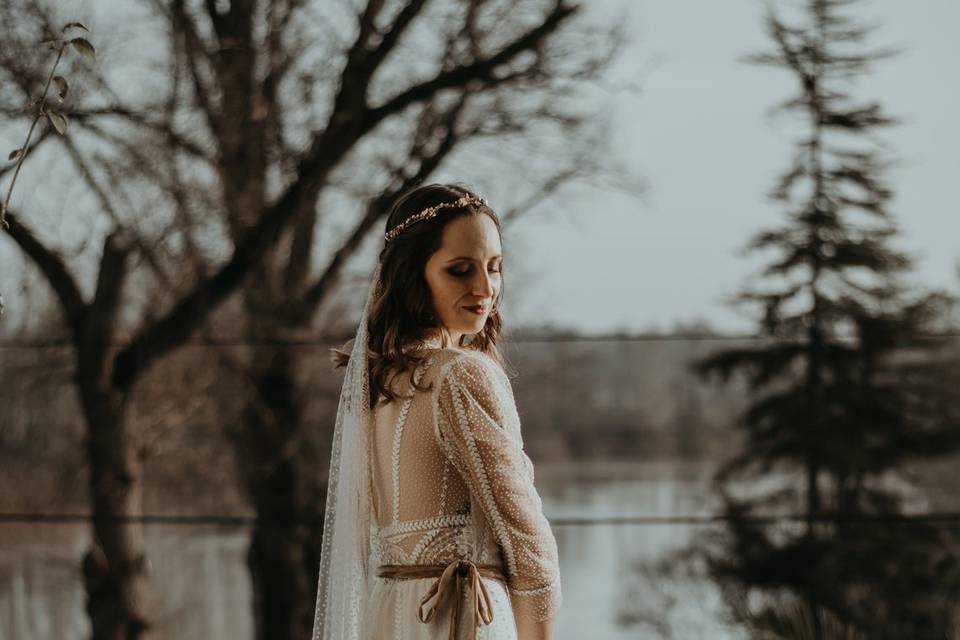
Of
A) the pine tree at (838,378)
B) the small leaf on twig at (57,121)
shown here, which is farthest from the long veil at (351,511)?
the pine tree at (838,378)

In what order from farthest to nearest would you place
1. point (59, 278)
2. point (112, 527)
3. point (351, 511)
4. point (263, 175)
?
point (263, 175) → point (112, 527) → point (59, 278) → point (351, 511)

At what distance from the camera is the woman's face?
163cm

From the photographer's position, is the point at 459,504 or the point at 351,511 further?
the point at 351,511

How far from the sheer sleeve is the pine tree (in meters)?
3.30

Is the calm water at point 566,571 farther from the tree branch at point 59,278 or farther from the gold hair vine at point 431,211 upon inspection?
the gold hair vine at point 431,211

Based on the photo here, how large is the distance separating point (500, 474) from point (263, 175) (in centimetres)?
549

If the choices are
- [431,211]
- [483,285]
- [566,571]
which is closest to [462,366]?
[483,285]

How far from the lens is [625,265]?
11.4m

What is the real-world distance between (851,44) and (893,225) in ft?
5.45

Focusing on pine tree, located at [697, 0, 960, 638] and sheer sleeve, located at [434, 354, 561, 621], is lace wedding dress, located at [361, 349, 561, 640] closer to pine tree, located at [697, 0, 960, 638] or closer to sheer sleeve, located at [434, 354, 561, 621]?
sheer sleeve, located at [434, 354, 561, 621]

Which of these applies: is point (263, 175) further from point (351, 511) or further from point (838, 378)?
point (351, 511)

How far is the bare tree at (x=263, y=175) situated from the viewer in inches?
231

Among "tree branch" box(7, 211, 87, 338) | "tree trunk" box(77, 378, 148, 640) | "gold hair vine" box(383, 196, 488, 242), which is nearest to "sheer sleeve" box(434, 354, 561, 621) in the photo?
"gold hair vine" box(383, 196, 488, 242)

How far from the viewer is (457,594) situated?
1.54 meters
